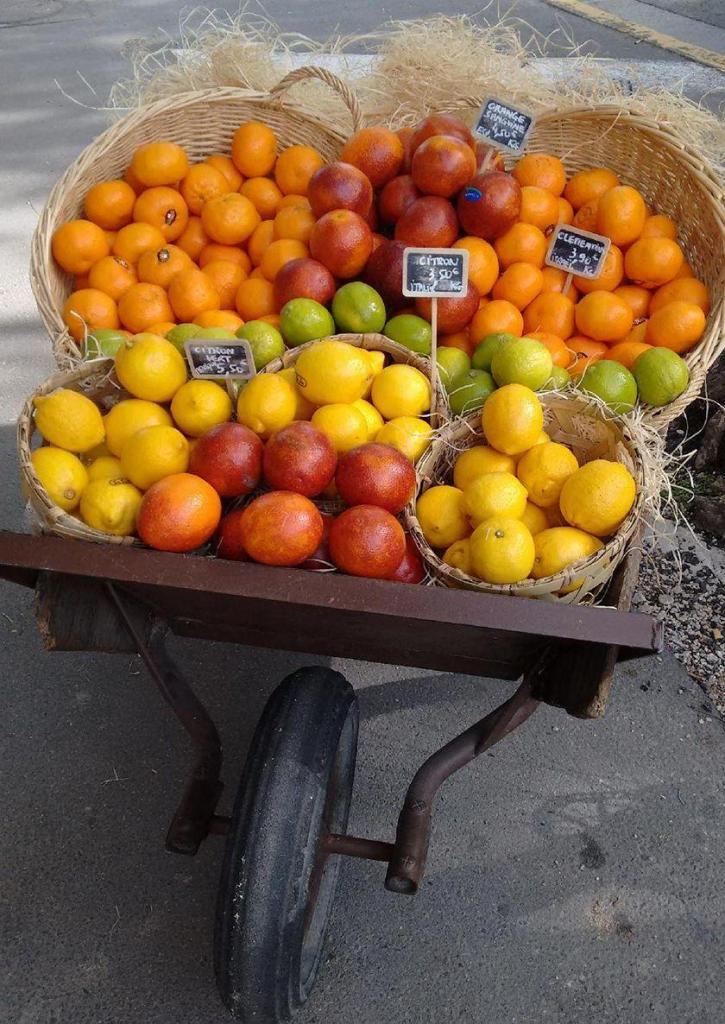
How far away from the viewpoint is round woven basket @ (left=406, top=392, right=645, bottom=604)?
1354mm

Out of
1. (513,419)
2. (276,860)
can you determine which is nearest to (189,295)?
(513,419)

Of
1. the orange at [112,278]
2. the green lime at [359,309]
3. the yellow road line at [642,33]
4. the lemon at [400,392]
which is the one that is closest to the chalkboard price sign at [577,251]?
the green lime at [359,309]

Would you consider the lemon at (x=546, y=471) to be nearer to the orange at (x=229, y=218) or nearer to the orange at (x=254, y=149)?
the orange at (x=229, y=218)

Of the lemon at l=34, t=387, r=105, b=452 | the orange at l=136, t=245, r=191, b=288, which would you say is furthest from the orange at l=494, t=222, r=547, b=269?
the lemon at l=34, t=387, r=105, b=452

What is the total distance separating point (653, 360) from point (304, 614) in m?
1.15

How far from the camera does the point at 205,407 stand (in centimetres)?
158

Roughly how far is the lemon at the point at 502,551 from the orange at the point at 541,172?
134 cm

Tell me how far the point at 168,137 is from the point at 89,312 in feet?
2.55

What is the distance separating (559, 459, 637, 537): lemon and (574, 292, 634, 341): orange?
2.29 ft

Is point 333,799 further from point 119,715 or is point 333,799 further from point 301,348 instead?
point 301,348

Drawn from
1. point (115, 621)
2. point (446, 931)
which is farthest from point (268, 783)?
point (446, 931)

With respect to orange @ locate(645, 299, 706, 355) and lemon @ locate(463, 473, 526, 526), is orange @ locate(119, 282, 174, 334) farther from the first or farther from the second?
orange @ locate(645, 299, 706, 355)

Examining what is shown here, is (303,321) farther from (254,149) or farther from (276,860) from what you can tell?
(276,860)

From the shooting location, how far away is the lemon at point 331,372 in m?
1.59
